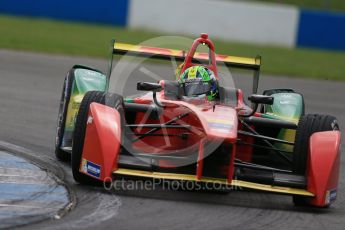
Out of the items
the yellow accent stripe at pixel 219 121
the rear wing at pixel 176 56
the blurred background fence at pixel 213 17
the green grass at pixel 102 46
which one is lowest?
the green grass at pixel 102 46

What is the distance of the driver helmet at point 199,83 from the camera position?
936 centimetres

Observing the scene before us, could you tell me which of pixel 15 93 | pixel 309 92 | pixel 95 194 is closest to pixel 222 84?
pixel 95 194

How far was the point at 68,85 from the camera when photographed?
1001 cm

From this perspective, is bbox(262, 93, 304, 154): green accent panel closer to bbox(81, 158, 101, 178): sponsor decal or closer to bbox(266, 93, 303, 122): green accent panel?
bbox(266, 93, 303, 122): green accent panel

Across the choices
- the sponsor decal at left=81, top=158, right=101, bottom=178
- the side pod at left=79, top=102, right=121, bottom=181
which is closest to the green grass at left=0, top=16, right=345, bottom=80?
the side pod at left=79, top=102, right=121, bottom=181

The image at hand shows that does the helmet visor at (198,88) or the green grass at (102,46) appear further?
the green grass at (102,46)

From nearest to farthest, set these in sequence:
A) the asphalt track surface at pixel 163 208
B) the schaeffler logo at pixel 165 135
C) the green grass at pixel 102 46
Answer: the asphalt track surface at pixel 163 208 → the schaeffler logo at pixel 165 135 → the green grass at pixel 102 46

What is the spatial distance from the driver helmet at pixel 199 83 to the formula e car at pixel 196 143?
9 centimetres

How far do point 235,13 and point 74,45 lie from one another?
22.6ft

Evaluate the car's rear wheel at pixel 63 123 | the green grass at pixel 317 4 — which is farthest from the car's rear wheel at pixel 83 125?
the green grass at pixel 317 4

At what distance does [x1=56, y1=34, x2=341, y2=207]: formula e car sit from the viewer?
806 centimetres

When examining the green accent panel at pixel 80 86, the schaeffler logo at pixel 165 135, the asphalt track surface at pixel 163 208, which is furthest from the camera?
the green accent panel at pixel 80 86

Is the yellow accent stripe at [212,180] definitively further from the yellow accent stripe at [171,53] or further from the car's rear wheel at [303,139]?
the yellow accent stripe at [171,53]

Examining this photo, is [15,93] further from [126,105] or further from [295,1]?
[295,1]
